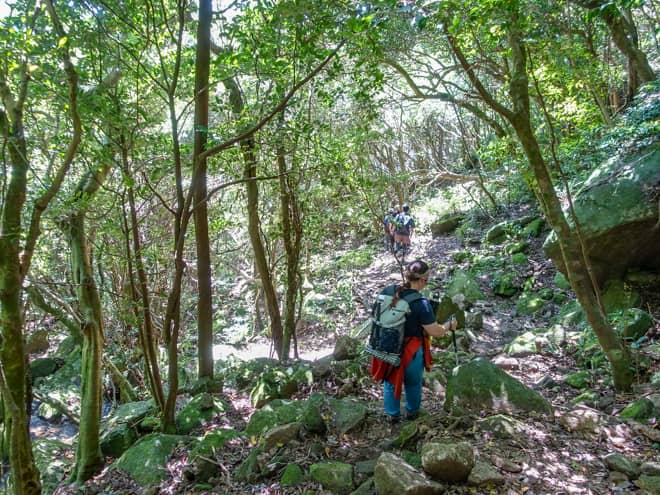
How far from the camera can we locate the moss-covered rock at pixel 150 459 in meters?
4.27

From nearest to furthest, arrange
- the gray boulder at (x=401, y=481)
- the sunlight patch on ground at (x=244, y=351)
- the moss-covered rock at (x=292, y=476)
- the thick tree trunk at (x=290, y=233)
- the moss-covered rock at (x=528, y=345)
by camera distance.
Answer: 1. the gray boulder at (x=401, y=481)
2. the moss-covered rock at (x=292, y=476)
3. the moss-covered rock at (x=528, y=345)
4. the thick tree trunk at (x=290, y=233)
5. the sunlight patch on ground at (x=244, y=351)

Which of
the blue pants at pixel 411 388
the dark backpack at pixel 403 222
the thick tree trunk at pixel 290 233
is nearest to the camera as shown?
the blue pants at pixel 411 388

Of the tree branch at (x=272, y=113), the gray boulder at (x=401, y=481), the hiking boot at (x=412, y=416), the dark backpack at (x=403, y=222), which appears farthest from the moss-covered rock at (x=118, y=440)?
the dark backpack at (x=403, y=222)

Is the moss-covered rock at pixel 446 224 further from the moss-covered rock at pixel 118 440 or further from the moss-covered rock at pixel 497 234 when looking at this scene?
the moss-covered rock at pixel 118 440

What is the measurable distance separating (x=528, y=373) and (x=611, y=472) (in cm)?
310

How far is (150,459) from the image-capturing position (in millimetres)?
4438

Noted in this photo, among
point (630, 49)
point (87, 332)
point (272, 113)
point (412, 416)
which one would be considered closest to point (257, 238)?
point (87, 332)

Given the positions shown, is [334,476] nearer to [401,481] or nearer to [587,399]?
[401,481]

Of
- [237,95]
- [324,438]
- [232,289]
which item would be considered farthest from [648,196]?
[232,289]

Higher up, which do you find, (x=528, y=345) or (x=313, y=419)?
(x=313, y=419)

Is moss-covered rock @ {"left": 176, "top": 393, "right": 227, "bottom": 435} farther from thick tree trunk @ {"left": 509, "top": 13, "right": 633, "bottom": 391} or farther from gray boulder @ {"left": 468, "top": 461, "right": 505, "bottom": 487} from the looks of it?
thick tree trunk @ {"left": 509, "top": 13, "right": 633, "bottom": 391}

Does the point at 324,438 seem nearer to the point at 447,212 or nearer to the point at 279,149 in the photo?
the point at 279,149

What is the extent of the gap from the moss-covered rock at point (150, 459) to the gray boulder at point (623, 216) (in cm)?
716

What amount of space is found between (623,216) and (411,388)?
5.40 m
